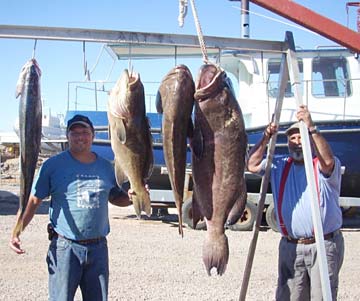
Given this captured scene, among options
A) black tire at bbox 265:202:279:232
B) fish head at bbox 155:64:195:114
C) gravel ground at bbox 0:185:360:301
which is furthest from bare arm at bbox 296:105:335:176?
black tire at bbox 265:202:279:232

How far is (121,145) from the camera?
2.71 meters

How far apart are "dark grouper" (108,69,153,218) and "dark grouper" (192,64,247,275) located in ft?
0.94

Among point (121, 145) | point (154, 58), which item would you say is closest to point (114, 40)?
point (121, 145)

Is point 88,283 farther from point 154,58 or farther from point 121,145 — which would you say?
point 154,58

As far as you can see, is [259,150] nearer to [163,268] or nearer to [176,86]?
[176,86]

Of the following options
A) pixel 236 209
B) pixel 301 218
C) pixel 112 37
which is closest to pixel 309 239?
pixel 301 218

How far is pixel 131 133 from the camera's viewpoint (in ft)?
Answer: 8.79

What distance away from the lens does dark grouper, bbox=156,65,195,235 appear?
261 cm

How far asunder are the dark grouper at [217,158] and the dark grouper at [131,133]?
287mm

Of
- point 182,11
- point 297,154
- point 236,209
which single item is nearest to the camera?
point 236,209

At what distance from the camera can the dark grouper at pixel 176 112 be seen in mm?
2611

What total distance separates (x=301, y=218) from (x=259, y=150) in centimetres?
57

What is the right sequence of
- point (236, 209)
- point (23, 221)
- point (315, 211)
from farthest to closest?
1. point (23, 221)
2. point (315, 211)
3. point (236, 209)

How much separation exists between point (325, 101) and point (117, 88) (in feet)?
29.5
